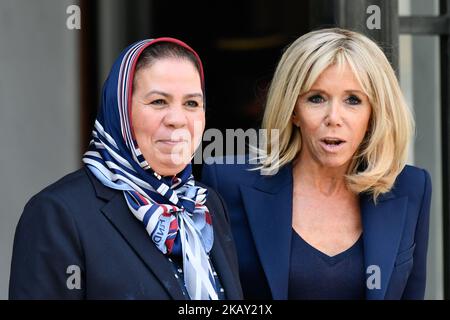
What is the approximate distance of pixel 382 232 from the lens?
3.14 meters

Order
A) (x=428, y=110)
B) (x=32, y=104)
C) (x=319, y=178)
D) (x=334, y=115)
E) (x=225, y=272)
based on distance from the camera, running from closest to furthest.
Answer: (x=225, y=272) < (x=334, y=115) < (x=319, y=178) < (x=428, y=110) < (x=32, y=104)

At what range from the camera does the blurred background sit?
4145 mm

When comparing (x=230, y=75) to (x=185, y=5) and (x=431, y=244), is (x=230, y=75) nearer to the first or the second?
(x=185, y=5)

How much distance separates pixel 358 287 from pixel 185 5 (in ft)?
16.4

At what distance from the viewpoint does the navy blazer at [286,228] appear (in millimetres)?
3064

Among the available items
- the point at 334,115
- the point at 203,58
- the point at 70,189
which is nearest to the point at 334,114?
the point at 334,115

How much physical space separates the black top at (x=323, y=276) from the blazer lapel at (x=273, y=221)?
36 mm

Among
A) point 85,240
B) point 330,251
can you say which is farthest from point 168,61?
point 330,251

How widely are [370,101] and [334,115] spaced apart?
15cm

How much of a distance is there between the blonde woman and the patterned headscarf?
0.54 metres

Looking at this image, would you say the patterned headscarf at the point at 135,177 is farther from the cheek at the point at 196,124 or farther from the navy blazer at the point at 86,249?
the cheek at the point at 196,124

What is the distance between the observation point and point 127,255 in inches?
97.6

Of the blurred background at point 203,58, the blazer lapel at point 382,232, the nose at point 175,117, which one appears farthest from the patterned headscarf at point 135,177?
the blurred background at point 203,58

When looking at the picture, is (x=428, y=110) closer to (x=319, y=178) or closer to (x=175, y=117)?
(x=319, y=178)
